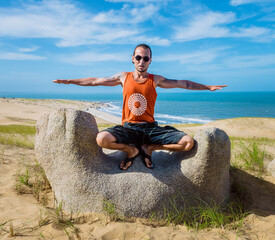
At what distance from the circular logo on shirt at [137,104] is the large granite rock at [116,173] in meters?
0.69

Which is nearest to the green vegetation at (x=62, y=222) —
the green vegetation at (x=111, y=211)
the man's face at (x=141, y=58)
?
the green vegetation at (x=111, y=211)

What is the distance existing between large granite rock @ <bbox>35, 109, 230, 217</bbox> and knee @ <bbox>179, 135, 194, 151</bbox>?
0.12m

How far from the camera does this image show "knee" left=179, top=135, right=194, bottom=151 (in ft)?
11.5

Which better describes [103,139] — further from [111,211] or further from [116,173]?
[111,211]

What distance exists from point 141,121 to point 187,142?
828mm

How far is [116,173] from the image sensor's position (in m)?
3.55

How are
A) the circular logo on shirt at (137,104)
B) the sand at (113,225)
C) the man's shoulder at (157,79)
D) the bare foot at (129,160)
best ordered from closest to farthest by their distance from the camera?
the sand at (113,225), the bare foot at (129,160), the circular logo on shirt at (137,104), the man's shoulder at (157,79)

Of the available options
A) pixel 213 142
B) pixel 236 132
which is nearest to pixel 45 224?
pixel 213 142

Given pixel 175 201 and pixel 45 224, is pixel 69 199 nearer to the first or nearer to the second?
pixel 45 224

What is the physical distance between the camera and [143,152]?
3.77m

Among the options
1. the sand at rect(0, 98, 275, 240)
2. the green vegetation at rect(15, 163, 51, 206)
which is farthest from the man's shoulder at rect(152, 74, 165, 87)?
the green vegetation at rect(15, 163, 51, 206)

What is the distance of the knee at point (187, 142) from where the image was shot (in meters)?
3.49

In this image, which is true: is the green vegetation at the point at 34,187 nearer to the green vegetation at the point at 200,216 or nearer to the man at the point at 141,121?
the man at the point at 141,121

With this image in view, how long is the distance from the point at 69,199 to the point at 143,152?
52.9 inches
